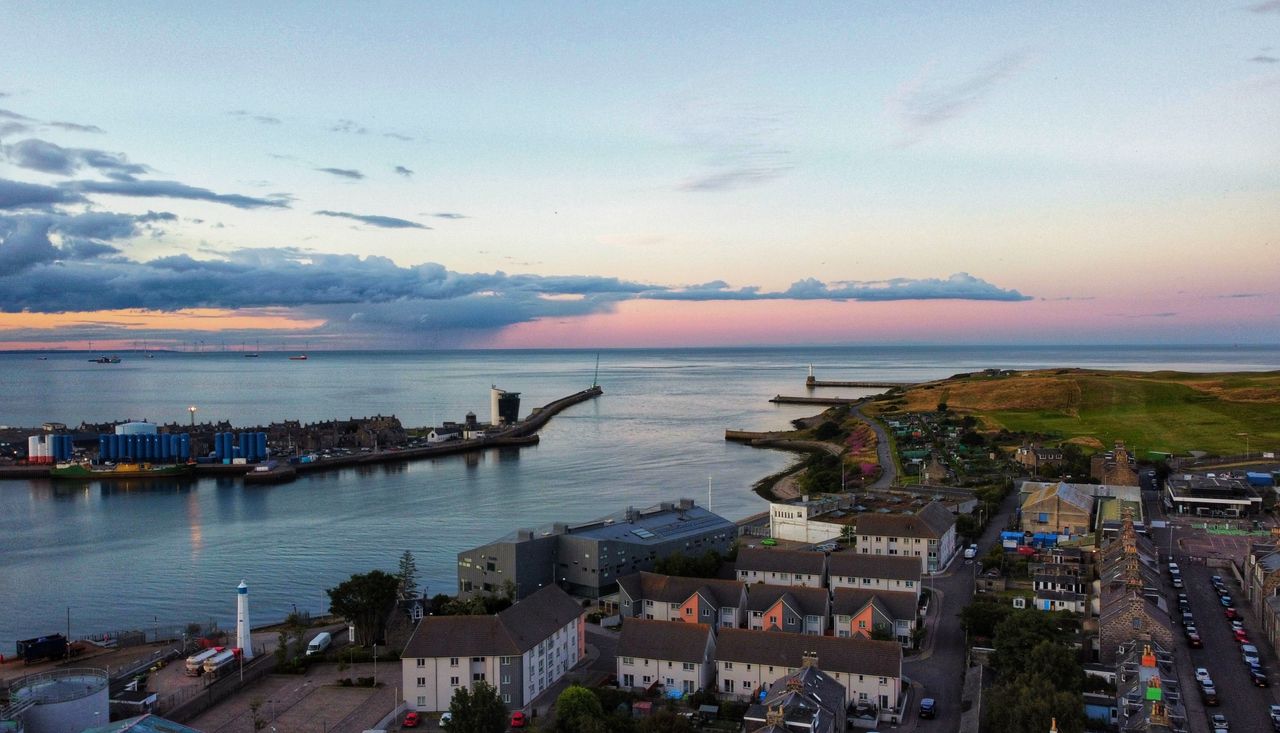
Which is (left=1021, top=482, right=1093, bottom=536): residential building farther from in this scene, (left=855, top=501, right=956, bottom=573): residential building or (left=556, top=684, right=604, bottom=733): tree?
(left=556, top=684, right=604, bottom=733): tree

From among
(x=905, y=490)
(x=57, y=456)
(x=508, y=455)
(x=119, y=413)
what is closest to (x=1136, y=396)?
(x=905, y=490)

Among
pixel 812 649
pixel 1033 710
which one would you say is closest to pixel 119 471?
pixel 812 649

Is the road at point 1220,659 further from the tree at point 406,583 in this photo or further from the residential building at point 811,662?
the tree at point 406,583

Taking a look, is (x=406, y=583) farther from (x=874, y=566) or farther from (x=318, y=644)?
(x=874, y=566)

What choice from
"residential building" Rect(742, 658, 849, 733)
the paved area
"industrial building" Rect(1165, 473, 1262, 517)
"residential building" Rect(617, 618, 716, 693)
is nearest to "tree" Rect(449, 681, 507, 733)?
the paved area

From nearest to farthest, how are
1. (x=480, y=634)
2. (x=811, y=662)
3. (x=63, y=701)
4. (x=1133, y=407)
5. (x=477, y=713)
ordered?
1. (x=477, y=713)
2. (x=63, y=701)
3. (x=811, y=662)
4. (x=480, y=634)
5. (x=1133, y=407)

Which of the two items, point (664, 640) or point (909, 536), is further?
point (909, 536)
